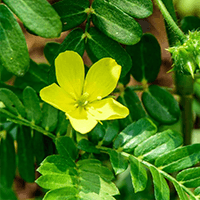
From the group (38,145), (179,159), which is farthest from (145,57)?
(38,145)

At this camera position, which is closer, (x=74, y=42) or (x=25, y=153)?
(x=74, y=42)

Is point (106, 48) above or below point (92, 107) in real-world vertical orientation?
above

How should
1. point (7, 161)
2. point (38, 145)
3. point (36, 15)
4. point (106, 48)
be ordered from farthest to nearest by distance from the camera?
point (7, 161) < point (38, 145) < point (106, 48) < point (36, 15)

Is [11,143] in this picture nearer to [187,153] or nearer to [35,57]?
[187,153]

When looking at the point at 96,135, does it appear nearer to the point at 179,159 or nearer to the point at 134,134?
the point at 134,134

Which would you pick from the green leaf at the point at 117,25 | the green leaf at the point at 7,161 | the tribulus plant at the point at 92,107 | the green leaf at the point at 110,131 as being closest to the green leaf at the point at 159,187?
the tribulus plant at the point at 92,107

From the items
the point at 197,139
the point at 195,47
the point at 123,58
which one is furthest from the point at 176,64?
the point at 197,139
